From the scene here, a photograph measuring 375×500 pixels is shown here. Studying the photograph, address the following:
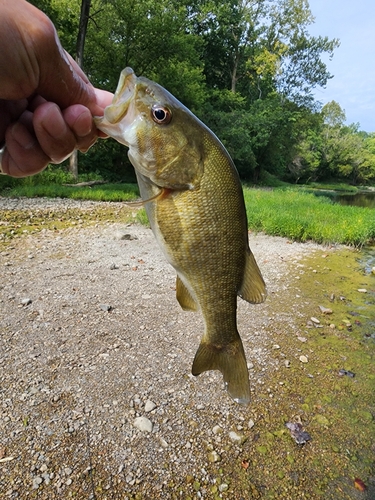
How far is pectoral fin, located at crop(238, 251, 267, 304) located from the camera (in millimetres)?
1987

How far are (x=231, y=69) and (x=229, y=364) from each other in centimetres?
4160

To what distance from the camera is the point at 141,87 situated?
172cm

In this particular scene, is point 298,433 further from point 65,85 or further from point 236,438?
point 65,85

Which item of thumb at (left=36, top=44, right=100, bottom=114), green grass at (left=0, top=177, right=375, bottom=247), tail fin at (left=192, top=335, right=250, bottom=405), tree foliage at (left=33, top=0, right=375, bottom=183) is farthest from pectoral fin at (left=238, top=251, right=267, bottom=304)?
tree foliage at (left=33, top=0, right=375, bottom=183)

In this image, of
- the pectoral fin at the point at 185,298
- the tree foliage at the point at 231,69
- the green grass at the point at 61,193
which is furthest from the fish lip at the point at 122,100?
the tree foliage at the point at 231,69

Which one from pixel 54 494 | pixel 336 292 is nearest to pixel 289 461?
pixel 54 494

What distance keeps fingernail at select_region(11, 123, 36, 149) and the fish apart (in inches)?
30.0

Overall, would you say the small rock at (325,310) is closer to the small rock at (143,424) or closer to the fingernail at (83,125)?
the small rock at (143,424)

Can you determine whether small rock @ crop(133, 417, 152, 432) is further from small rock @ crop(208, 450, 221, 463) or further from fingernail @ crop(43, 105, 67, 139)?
fingernail @ crop(43, 105, 67, 139)

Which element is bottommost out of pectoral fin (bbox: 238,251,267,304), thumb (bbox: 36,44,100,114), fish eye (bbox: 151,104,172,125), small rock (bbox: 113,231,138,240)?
small rock (bbox: 113,231,138,240)

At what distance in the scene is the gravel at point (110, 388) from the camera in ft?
9.37

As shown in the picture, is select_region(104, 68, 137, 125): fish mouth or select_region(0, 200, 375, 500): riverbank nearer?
select_region(104, 68, 137, 125): fish mouth

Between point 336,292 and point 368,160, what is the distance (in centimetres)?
5964

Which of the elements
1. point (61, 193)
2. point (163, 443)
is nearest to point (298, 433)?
point (163, 443)
